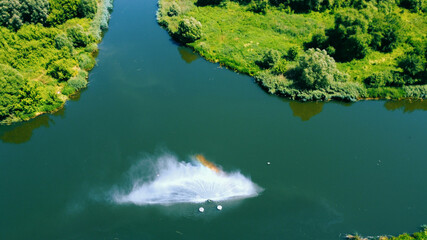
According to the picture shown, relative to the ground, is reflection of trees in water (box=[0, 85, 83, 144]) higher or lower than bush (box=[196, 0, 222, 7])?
lower

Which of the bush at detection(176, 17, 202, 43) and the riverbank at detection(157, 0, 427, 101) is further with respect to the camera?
the bush at detection(176, 17, 202, 43)

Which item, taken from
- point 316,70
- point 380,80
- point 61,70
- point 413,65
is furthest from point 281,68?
point 61,70

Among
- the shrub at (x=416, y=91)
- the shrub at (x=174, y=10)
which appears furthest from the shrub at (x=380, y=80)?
the shrub at (x=174, y=10)

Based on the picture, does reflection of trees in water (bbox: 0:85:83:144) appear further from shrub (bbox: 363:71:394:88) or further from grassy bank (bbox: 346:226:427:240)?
shrub (bbox: 363:71:394:88)

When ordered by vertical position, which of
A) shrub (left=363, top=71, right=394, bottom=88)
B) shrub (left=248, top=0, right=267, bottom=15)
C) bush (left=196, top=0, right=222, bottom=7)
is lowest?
shrub (left=363, top=71, right=394, bottom=88)

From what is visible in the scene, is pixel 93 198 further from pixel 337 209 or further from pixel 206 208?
pixel 337 209

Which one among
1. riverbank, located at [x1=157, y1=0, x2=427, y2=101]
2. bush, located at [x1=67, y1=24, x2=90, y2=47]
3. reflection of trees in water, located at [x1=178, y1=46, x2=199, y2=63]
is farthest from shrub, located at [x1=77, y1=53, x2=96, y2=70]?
riverbank, located at [x1=157, y1=0, x2=427, y2=101]

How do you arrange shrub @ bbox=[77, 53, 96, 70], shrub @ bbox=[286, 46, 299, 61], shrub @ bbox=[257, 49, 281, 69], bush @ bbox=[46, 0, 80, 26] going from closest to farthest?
shrub @ bbox=[257, 49, 281, 69] < shrub @ bbox=[286, 46, 299, 61] < shrub @ bbox=[77, 53, 96, 70] < bush @ bbox=[46, 0, 80, 26]

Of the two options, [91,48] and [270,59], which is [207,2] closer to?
[270,59]
